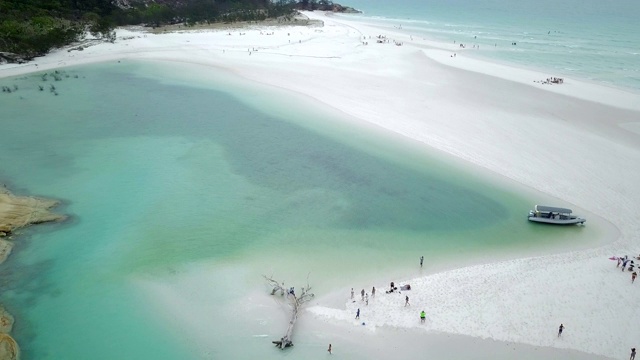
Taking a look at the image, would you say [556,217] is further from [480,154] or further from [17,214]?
[17,214]

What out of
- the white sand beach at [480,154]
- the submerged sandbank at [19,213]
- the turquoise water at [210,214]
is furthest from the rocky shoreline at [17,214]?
the white sand beach at [480,154]

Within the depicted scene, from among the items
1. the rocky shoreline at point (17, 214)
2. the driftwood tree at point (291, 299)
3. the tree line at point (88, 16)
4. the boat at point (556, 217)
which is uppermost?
the tree line at point (88, 16)

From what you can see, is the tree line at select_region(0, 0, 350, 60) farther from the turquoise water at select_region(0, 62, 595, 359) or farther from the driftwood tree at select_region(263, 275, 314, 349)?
the driftwood tree at select_region(263, 275, 314, 349)

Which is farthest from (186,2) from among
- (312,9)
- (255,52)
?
(312,9)

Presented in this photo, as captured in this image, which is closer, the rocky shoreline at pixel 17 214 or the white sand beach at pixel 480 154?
the white sand beach at pixel 480 154

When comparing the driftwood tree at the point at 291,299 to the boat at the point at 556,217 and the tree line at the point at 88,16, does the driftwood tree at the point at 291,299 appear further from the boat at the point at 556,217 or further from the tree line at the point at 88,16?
the tree line at the point at 88,16

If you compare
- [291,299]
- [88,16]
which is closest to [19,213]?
[291,299]

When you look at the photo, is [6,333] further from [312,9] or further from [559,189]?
[312,9]

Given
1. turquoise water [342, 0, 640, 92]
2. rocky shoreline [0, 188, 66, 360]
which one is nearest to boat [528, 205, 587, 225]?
rocky shoreline [0, 188, 66, 360]
